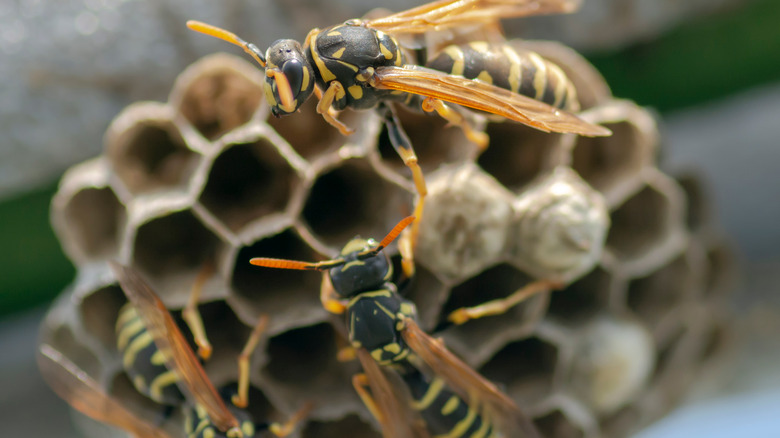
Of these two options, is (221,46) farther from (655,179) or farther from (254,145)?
(655,179)

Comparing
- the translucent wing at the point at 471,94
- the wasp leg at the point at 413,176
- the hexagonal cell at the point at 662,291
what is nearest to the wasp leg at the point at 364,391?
the wasp leg at the point at 413,176

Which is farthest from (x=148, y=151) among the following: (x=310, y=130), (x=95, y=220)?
(x=310, y=130)

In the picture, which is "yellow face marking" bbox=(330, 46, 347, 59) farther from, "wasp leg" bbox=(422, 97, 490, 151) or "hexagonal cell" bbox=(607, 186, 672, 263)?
"hexagonal cell" bbox=(607, 186, 672, 263)

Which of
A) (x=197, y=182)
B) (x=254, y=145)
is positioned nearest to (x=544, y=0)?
(x=254, y=145)

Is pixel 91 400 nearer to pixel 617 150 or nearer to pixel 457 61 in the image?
pixel 457 61

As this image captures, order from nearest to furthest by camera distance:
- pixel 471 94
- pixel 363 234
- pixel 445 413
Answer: pixel 471 94 < pixel 445 413 < pixel 363 234

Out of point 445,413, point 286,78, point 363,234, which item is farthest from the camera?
point 363,234
